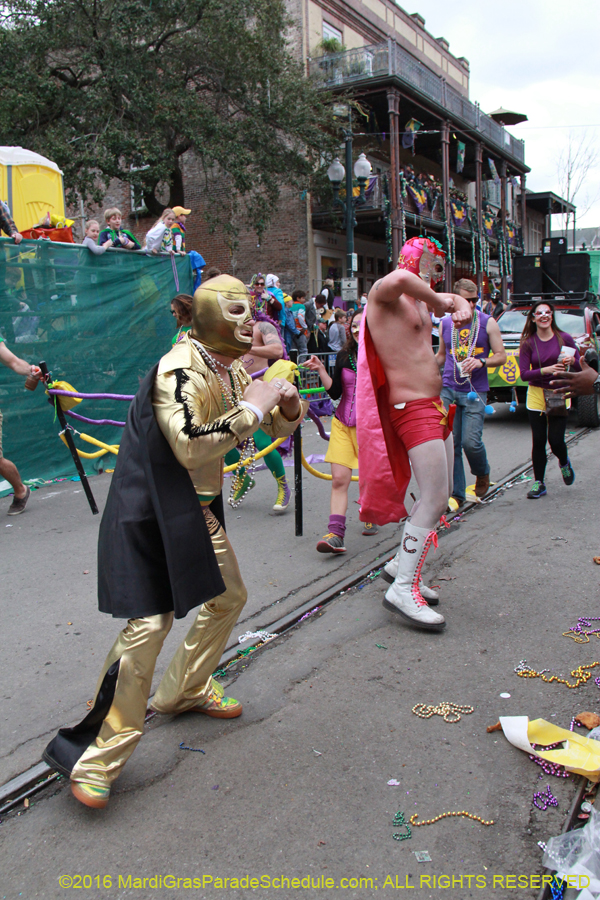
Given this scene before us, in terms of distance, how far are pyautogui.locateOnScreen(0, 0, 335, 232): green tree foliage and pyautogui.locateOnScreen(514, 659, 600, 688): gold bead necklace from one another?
622 inches

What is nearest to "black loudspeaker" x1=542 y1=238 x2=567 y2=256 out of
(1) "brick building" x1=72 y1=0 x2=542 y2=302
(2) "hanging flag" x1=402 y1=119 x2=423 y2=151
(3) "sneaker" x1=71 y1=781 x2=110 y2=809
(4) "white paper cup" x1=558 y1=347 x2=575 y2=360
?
(1) "brick building" x1=72 y1=0 x2=542 y2=302

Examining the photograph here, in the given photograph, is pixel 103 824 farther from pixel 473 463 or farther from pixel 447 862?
pixel 473 463

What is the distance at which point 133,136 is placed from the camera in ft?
53.9

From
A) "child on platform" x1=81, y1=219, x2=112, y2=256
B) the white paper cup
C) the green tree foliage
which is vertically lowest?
the white paper cup

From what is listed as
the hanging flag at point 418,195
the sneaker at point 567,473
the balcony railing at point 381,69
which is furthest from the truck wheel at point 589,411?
the balcony railing at point 381,69

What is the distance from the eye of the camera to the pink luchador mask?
12.5 feet

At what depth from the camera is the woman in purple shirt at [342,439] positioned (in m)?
5.01

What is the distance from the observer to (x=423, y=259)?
384 cm

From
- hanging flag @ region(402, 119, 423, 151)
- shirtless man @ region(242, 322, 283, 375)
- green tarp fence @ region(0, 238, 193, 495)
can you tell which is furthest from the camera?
hanging flag @ region(402, 119, 423, 151)

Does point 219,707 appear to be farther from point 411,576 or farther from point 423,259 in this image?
point 423,259

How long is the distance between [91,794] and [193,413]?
4.30 feet

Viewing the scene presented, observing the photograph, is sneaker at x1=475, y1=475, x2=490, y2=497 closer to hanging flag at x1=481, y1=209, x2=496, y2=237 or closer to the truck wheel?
the truck wheel

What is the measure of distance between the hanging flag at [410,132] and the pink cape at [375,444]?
856 inches

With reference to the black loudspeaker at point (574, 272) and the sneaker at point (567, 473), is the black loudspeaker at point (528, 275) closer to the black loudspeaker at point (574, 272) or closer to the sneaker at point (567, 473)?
the black loudspeaker at point (574, 272)
